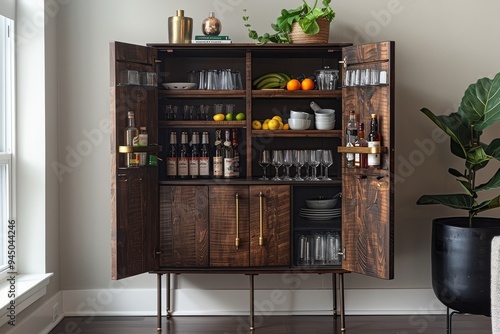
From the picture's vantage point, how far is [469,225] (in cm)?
372

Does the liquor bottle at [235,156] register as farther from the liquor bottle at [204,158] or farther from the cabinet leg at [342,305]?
the cabinet leg at [342,305]

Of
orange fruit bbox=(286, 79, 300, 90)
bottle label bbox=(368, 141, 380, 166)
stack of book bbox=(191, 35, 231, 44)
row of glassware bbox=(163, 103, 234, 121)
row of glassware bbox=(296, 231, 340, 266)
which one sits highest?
stack of book bbox=(191, 35, 231, 44)

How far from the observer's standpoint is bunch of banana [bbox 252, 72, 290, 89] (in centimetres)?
392

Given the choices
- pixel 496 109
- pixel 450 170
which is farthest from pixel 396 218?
pixel 496 109

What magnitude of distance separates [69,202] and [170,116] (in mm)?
921

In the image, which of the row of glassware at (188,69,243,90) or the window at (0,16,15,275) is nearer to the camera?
the window at (0,16,15,275)

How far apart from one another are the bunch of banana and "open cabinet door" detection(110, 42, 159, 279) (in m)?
0.66

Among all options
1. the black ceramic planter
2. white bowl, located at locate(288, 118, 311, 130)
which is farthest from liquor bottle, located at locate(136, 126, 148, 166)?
the black ceramic planter

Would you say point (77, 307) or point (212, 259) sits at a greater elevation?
point (212, 259)

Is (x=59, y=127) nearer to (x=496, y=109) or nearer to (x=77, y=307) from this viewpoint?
(x=77, y=307)

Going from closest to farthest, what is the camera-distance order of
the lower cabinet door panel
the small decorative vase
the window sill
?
the window sill, the lower cabinet door panel, the small decorative vase

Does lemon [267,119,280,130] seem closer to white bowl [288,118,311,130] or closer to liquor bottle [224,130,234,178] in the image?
white bowl [288,118,311,130]

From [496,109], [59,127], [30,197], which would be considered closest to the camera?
[496,109]

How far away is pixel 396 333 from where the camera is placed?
12.4 feet
